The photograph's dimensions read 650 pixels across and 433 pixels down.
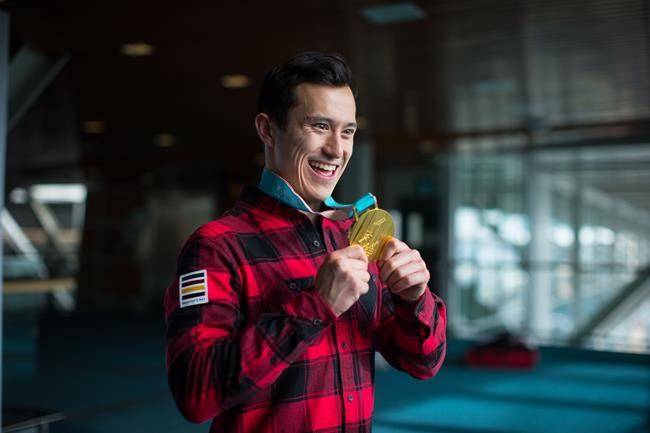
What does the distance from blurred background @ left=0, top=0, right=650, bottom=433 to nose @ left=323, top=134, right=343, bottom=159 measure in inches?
138

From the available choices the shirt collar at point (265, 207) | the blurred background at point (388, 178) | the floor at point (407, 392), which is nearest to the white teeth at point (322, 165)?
the shirt collar at point (265, 207)

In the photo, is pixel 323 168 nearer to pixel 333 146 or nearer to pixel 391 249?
pixel 333 146

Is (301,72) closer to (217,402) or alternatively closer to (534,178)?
(217,402)

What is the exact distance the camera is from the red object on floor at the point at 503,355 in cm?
864

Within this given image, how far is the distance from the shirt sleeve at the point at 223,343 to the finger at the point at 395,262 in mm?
141

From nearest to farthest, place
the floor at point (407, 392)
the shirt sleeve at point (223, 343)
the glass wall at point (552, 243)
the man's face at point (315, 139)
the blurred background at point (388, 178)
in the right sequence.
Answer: the shirt sleeve at point (223, 343) → the man's face at point (315, 139) → the blurred background at point (388, 178) → the floor at point (407, 392) → the glass wall at point (552, 243)

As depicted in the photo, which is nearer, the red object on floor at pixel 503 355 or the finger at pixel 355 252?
the finger at pixel 355 252

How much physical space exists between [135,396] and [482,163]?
7.81 m

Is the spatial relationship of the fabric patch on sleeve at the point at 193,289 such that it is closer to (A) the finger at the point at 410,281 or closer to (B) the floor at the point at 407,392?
(A) the finger at the point at 410,281

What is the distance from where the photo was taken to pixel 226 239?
1316 mm

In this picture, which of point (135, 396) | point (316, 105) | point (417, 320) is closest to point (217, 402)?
point (417, 320)

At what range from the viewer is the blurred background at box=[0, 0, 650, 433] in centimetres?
516

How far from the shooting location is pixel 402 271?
4.10ft

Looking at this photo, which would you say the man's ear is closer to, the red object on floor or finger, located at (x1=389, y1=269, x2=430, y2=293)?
finger, located at (x1=389, y1=269, x2=430, y2=293)
